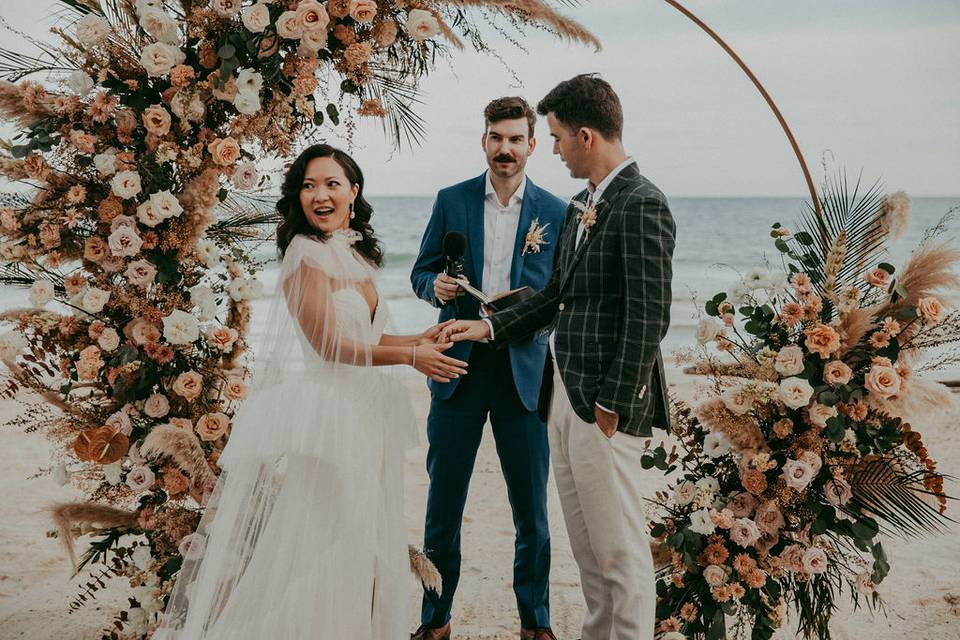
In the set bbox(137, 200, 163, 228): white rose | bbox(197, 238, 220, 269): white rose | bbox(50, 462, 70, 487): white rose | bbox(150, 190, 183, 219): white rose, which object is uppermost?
bbox(150, 190, 183, 219): white rose

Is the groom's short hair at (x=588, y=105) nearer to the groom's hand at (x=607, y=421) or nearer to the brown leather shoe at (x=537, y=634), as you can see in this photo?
the groom's hand at (x=607, y=421)

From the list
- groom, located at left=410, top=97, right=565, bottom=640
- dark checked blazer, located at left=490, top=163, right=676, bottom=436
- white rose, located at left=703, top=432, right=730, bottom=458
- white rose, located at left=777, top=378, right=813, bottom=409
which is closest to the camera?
dark checked blazer, located at left=490, top=163, right=676, bottom=436

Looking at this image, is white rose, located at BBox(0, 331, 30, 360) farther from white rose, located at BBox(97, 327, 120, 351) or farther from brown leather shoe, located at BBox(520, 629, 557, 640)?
brown leather shoe, located at BBox(520, 629, 557, 640)

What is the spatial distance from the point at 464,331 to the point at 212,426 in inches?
45.2

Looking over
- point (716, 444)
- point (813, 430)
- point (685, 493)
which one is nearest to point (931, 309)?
point (813, 430)

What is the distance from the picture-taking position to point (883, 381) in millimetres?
3137

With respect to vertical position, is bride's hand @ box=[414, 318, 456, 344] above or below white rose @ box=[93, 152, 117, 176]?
below

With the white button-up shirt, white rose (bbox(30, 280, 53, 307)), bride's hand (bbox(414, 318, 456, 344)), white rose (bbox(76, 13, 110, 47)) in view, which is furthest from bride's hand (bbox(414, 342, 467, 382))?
white rose (bbox(76, 13, 110, 47))

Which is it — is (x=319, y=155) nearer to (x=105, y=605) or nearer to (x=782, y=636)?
(x=105, y=605)

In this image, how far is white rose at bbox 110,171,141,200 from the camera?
3.22 metres

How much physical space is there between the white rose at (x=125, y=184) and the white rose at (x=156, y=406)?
85 centimetres

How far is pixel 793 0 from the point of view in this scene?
83.7ft

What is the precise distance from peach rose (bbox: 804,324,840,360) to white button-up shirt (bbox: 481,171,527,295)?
1.38m

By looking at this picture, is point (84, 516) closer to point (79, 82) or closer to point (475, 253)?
point (79, 82)
